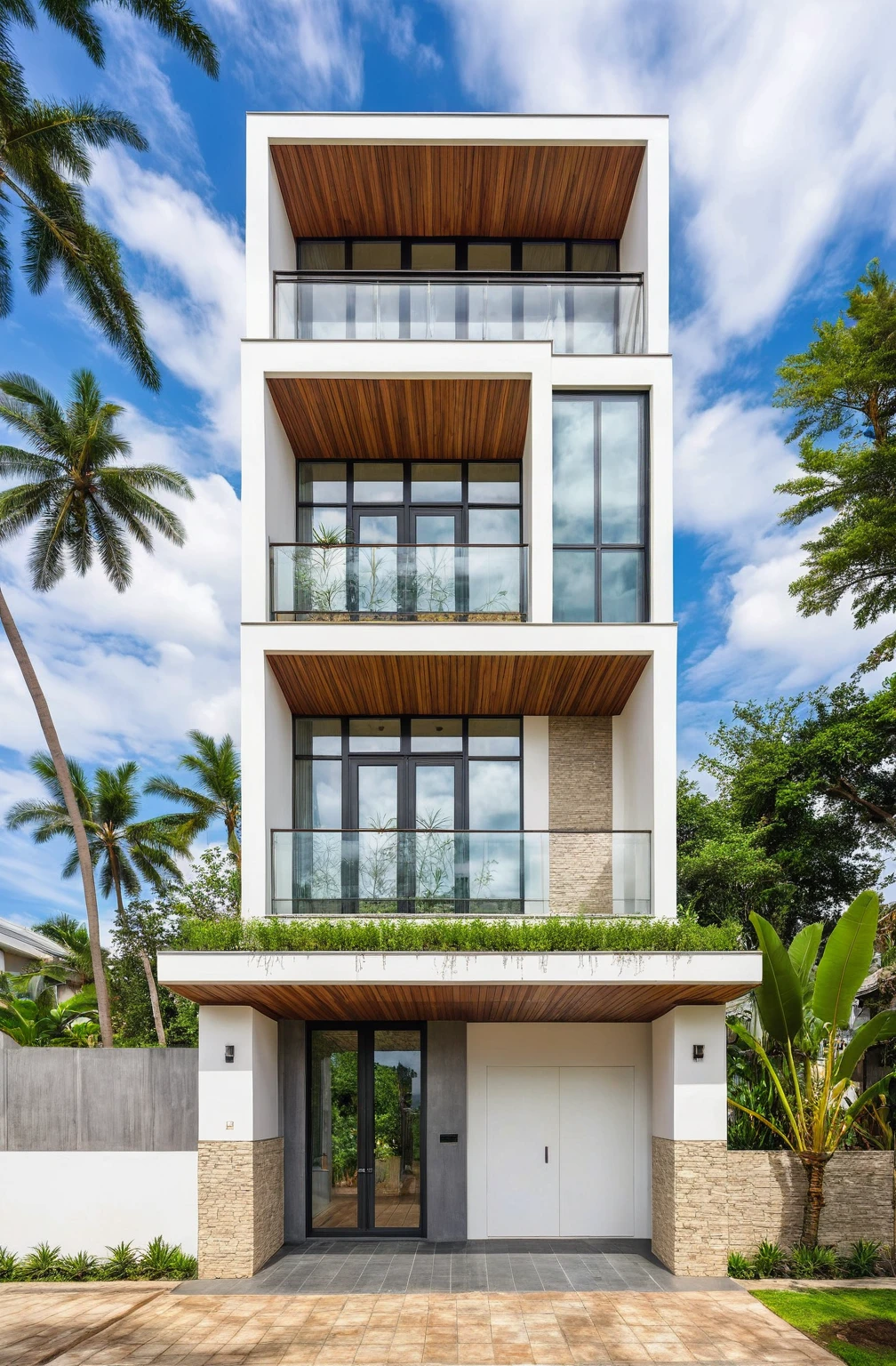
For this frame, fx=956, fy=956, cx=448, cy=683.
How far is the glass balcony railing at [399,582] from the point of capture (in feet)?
43.3

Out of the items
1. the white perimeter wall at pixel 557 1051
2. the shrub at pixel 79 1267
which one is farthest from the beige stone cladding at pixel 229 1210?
the white perimeter wall at pixel 557 1051

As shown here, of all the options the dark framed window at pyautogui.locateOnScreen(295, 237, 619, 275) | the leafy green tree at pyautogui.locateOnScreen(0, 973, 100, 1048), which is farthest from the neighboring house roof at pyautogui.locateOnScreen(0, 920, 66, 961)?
the dark framed window at pyautogui.locateOnScreen(295, 237, 619, 275)

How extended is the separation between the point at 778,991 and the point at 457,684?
570 centimetres

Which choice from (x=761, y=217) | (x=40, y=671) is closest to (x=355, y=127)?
(x=761, y=217)

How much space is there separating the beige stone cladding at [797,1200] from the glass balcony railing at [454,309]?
10967 millimetres

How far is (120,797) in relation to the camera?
33.0m

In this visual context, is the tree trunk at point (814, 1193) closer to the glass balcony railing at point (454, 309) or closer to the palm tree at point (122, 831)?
the glass balcony railing at point (454, 309)

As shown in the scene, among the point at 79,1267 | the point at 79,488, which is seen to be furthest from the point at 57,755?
the point at 79,1267

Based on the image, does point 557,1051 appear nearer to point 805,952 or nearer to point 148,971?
point 805,952

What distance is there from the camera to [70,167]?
48.1 feet

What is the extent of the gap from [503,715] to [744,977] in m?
5.21

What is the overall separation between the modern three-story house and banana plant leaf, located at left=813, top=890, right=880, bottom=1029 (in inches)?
47.1

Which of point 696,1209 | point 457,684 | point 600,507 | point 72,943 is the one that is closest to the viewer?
point 696,1209

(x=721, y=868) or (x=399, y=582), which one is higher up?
(x=399, y=582)
